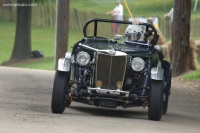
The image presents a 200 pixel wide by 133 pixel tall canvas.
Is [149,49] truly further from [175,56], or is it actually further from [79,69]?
Answer: [175,56]

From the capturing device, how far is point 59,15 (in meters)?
31.3

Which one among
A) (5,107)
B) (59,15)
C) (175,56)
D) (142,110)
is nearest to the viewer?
(5,107)

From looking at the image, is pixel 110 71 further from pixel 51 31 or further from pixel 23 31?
pixel 51 31

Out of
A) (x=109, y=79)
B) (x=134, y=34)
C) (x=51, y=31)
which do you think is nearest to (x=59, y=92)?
(x=109, y=79)

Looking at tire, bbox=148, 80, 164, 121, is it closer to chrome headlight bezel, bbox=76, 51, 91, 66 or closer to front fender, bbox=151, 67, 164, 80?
front fender, bbox=151, 67, 164, 80

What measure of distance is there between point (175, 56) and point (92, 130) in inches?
582

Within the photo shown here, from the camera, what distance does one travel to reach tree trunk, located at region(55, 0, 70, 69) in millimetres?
31078

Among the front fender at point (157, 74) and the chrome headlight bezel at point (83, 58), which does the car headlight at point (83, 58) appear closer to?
the chrome headlight bezel at point (83, 58)

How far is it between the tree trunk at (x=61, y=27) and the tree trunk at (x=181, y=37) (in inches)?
230

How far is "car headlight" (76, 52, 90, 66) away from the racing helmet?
5.11ft

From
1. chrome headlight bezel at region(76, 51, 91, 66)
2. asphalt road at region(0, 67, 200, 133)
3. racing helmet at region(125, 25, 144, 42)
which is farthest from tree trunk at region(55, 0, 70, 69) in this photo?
chrome headlight bezel at region(76, 51, 91, 66)

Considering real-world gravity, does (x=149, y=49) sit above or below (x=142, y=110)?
above

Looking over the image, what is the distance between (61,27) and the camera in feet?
104

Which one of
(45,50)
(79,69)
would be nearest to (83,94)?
(79,69)
